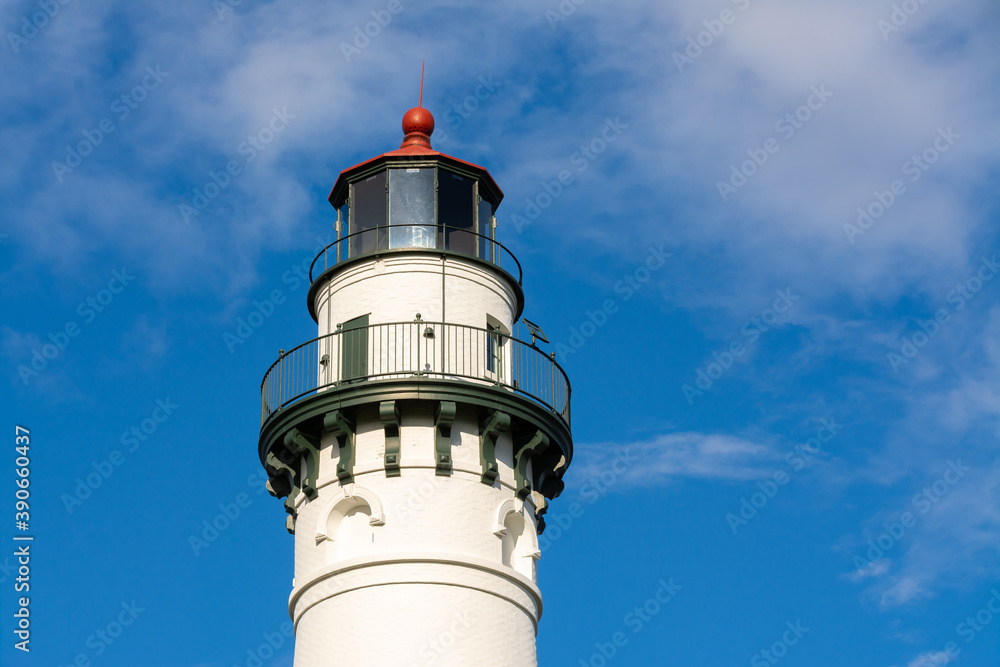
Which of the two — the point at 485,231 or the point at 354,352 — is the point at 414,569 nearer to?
the point at 354,352

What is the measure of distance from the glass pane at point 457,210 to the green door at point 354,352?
3019mm

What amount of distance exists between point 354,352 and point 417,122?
6.39m

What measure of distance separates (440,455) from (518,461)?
196 cm

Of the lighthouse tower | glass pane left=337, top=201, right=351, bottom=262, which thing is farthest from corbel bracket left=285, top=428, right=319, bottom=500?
glass pane left=337, top=201, right=351, bottom=262

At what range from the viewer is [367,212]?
38906 millimetres

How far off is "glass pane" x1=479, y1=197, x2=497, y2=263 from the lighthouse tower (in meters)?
0.06

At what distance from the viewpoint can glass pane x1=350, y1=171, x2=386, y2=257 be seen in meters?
38.4

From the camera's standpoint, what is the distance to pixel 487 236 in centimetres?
3909

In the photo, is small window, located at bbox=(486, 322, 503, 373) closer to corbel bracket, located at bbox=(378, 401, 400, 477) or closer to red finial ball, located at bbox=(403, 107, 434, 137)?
corbel bracket, located at bbox=(378, 401, 400, 477)

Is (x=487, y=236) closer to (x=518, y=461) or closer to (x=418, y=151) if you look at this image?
(x=418, y=151)

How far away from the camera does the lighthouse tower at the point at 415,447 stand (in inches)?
1325

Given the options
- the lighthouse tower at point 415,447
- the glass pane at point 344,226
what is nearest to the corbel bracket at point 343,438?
the lighthouse tower at point 415,447

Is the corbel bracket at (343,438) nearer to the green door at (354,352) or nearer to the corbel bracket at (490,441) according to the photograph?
the green door at (354,352)

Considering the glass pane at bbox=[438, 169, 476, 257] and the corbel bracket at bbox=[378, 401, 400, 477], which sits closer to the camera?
Answer: the corbel bracket at bbox=[378, 401, 400, 477]
